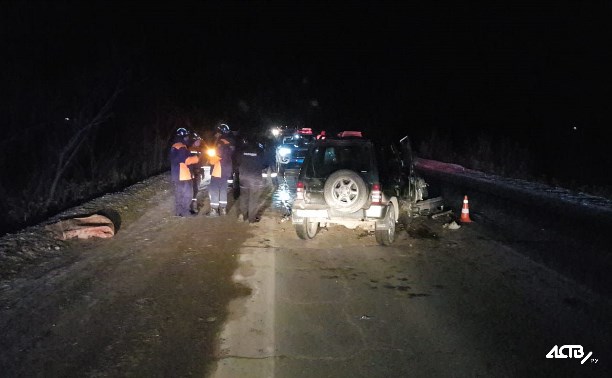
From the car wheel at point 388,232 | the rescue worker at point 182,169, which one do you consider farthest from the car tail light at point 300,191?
the rescue worker at point 182,169

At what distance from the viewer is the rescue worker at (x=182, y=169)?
38.7 ft

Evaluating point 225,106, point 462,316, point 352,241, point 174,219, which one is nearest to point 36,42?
point 174,219

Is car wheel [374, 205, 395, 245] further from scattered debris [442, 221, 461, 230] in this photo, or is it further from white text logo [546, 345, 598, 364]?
white text logo [546, 345, 598, 364]

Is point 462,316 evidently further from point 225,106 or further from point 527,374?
point 225,106

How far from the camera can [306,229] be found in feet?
32.0

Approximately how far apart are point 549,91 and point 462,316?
4166 centimetres

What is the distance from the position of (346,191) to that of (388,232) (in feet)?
3.54

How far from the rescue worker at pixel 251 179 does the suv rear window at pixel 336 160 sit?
84.3 inches

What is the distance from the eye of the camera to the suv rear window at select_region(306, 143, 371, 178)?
9484mm

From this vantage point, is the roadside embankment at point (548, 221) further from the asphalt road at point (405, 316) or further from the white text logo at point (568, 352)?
the white text logo at point (568, 352)

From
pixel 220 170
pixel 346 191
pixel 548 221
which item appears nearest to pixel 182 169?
pixel 220 170

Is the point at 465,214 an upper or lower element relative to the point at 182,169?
lower

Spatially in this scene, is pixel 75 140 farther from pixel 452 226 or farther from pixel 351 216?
pixel 452 226

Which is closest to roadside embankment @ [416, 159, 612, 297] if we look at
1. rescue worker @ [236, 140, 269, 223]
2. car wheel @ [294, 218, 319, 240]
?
car wheel @ [294, 218, 319, 240]
